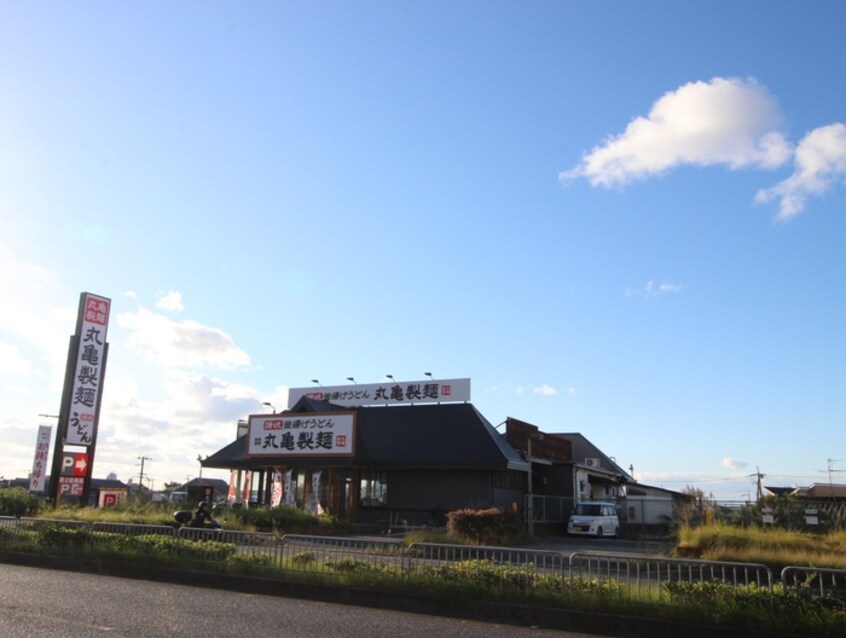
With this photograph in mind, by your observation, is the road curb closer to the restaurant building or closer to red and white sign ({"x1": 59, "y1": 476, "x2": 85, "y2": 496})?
red and white sign ({"x1": 59, "y1": 476, "x2": 85, "y2": 496})

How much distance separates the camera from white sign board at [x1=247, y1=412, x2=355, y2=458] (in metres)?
29.2

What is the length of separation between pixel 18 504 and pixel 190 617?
695 inches

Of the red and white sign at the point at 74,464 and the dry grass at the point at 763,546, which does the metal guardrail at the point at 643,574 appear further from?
the red and white sign at the point at 74,464

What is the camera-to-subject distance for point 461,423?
101 feet

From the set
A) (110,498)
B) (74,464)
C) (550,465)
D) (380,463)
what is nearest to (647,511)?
(550,465)

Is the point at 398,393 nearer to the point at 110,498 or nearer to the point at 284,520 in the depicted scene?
the point at 284,520

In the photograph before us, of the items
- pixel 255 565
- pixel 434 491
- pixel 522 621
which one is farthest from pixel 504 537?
pixel 522 621

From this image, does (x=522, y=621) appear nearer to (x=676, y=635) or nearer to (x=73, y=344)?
(x=676, y=635)

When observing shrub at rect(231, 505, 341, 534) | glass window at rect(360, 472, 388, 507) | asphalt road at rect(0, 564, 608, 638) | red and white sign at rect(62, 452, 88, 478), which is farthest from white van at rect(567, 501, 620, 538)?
asphalt road at rect(0, 564, 608, 638)

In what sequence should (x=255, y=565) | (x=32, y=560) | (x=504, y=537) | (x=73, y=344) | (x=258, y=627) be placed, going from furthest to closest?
(x=73, y=344), (x=504, y=537), (x=32, y=560), (x=255, y=565), (x=258, y=627)

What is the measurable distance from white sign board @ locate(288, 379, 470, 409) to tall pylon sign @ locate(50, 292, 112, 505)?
11.7m

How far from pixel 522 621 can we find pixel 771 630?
9.84 ft

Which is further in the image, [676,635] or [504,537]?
[504,537]

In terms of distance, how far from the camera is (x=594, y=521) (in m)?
28.2
